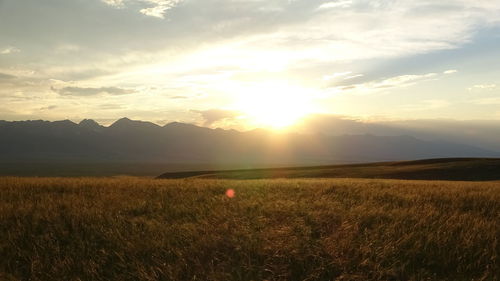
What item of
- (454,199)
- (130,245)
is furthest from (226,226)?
(454,199)

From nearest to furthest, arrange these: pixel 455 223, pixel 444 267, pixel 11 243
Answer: pixel 444 267 < pixel 11 243 < pixel 455 223

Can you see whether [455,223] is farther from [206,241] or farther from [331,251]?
[206,241]

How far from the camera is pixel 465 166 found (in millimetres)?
47375

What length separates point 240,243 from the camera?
15.6 feet

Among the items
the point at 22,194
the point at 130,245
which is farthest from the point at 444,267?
the point at 22,194

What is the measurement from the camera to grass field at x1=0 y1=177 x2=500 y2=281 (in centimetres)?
408

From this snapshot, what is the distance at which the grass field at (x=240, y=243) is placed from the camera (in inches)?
161

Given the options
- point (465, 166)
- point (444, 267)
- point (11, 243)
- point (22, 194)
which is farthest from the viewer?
point (465, 166)

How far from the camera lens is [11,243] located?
505 cm

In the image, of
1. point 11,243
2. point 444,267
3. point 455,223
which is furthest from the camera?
point 455,223

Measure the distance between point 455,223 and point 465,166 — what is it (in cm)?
4844

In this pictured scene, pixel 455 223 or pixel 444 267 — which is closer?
pixel 444 267

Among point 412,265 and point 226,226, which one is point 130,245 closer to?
point 226,226

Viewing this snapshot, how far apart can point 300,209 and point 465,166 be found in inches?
1922
